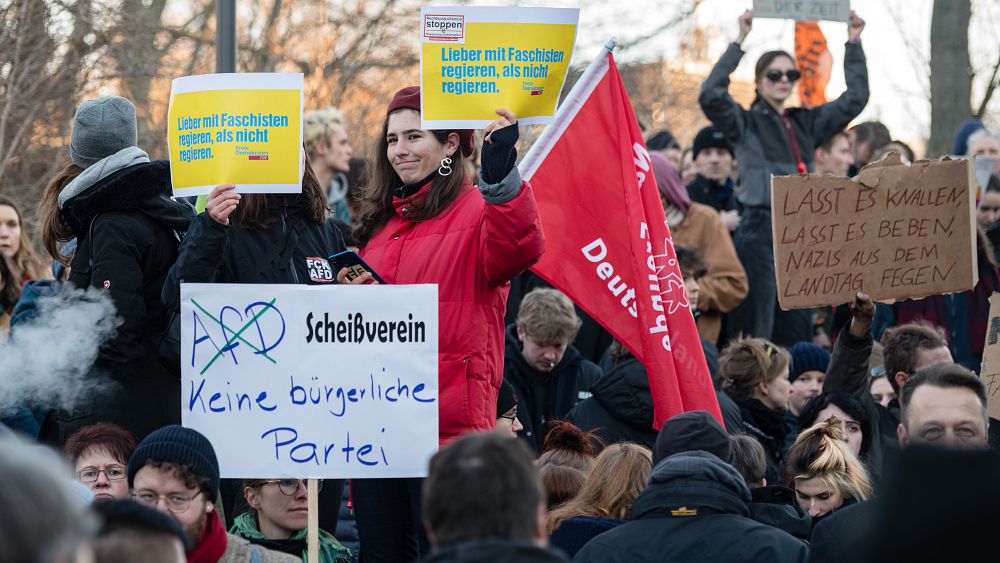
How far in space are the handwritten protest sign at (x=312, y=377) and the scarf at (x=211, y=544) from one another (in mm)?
374

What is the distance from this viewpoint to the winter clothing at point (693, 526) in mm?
4055

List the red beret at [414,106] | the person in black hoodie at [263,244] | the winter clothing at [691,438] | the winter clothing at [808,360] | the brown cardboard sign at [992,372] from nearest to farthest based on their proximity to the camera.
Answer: the winter clothing at [691,438] → the person in black hoodie at [263,244] → the red beret at [414,106] → the brown cardboard sign at [992,372] → the winter clothing at [808,360]

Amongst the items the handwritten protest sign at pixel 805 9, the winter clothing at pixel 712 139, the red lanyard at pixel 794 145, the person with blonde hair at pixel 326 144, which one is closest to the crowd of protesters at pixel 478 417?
the red lanyard at pixel 794 145

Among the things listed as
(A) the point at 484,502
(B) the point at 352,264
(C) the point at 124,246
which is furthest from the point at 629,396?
(A) the point at 484,502

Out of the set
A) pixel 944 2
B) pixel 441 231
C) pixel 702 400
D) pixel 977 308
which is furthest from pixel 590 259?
pixel 944 2

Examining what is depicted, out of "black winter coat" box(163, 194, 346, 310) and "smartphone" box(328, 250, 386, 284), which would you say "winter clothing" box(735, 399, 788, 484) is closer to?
"black winter coat" box(163, 194, 346, 310)

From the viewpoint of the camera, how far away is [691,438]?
4496mm

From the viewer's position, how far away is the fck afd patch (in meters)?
5.39

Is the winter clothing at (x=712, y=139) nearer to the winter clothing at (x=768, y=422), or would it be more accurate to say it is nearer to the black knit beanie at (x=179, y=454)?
the winter clothing at (x=768, y=422)

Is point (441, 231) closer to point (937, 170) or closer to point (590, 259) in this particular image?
point (590, 259)

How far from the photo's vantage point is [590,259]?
20.7 feet

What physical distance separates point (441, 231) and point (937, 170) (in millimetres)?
2600

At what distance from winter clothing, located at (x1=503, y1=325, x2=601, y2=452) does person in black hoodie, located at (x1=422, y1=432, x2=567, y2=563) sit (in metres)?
4.61

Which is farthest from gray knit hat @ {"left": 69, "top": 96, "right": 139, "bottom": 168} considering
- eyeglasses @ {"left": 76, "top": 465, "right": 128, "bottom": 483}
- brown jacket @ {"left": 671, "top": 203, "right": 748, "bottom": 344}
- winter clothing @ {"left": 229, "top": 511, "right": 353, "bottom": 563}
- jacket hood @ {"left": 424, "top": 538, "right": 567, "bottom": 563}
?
brown jacket @ {"left": 671, "top": 203, "right": 748, "bottom": 344}
